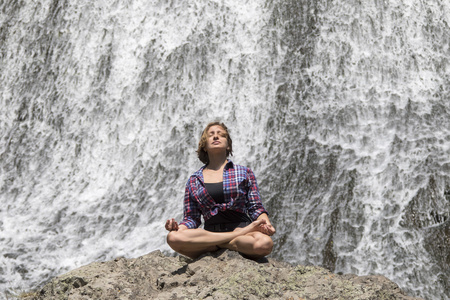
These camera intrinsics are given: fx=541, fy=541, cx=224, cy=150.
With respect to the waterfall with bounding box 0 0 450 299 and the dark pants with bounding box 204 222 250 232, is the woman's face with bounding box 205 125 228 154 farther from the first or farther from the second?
the waterfall with bounding box 0 0 450 299

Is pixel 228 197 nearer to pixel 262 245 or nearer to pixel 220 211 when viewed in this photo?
pixel 220 211

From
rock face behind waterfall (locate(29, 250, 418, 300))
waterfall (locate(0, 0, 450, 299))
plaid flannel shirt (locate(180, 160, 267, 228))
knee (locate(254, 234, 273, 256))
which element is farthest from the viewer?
waterfall (locate(0, 0, 450, 299))

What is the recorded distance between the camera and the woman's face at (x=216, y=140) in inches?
179

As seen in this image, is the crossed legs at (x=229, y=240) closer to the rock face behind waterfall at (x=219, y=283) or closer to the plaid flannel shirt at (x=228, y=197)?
the rock face behind waterfall at (x=219, y=283)

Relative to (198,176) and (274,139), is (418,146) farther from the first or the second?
(198,176)

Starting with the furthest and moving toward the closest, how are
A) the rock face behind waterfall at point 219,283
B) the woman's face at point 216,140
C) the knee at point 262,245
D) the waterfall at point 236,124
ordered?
the waterfall at point 236,124 → the woman's face at point 216,140 → the knee at point 262,245 → the rock face behind waterfall at point 219,283

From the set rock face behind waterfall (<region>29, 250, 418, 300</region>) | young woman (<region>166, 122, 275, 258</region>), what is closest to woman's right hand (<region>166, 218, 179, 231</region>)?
young woman (<region>166, 122, 275, 258</region>)

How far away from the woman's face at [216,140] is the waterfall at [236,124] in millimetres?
4773

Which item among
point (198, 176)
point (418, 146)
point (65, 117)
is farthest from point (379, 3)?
point (198, 176)

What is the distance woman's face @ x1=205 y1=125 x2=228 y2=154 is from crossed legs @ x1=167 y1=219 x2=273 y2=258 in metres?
0.73

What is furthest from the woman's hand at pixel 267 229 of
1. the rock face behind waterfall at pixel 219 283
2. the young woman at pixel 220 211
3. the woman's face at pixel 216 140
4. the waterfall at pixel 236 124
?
the waterfall at pixel 236 124

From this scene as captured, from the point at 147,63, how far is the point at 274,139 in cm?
373

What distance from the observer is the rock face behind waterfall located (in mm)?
3773

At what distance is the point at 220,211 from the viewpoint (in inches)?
171
